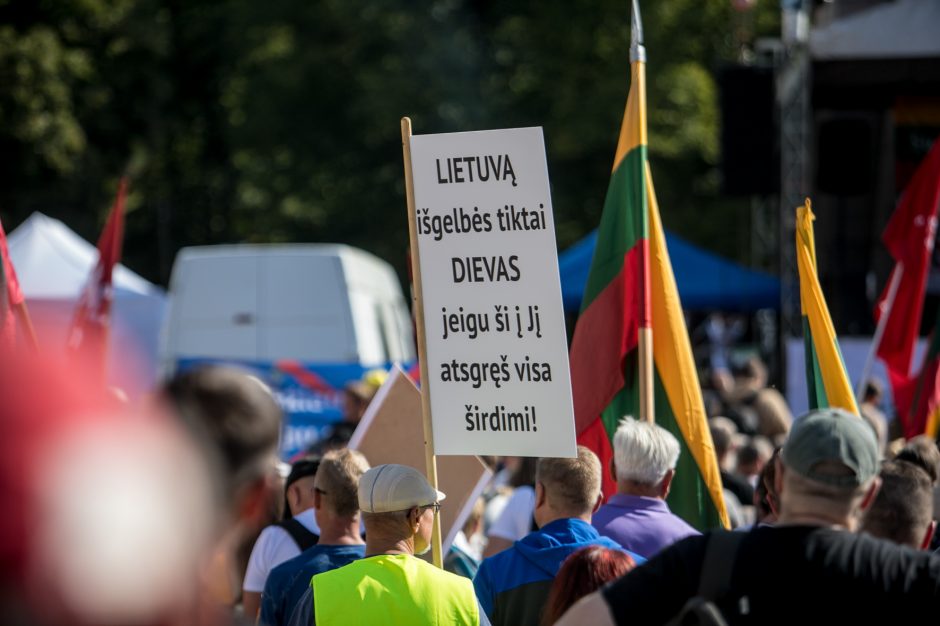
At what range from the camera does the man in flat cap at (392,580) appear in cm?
368

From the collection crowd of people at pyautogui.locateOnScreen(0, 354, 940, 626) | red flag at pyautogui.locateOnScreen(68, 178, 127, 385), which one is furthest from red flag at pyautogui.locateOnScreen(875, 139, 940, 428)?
red flag at pyautogui.locateOnScreen(68, 178, 127, 385)

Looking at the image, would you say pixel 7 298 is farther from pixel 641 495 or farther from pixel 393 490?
pixel 641 495

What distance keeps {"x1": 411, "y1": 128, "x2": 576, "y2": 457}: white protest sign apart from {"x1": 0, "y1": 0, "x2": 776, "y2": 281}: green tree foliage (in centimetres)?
2207

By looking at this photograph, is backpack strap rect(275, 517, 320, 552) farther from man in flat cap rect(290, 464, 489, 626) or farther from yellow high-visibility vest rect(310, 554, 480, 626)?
yellow high-visibility vest rect(310, 554, 480, 626)

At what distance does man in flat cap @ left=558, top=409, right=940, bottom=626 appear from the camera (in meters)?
2.58

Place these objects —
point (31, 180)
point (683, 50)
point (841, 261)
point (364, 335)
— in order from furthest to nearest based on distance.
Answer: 1. point (31, 180)
2. point (683, 50)
3. point (841, 261)
4. point (364, 335)

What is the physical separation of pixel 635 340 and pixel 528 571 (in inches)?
72.3

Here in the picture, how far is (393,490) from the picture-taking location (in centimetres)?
386

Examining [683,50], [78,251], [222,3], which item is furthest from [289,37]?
[78,251]

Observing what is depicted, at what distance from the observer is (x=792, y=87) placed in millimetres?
14594

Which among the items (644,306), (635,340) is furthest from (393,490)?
(635,340)

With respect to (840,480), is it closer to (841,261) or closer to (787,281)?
(787,281)

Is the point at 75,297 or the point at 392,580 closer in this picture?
the point at 392,580

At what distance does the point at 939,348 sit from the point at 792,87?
7.26m
